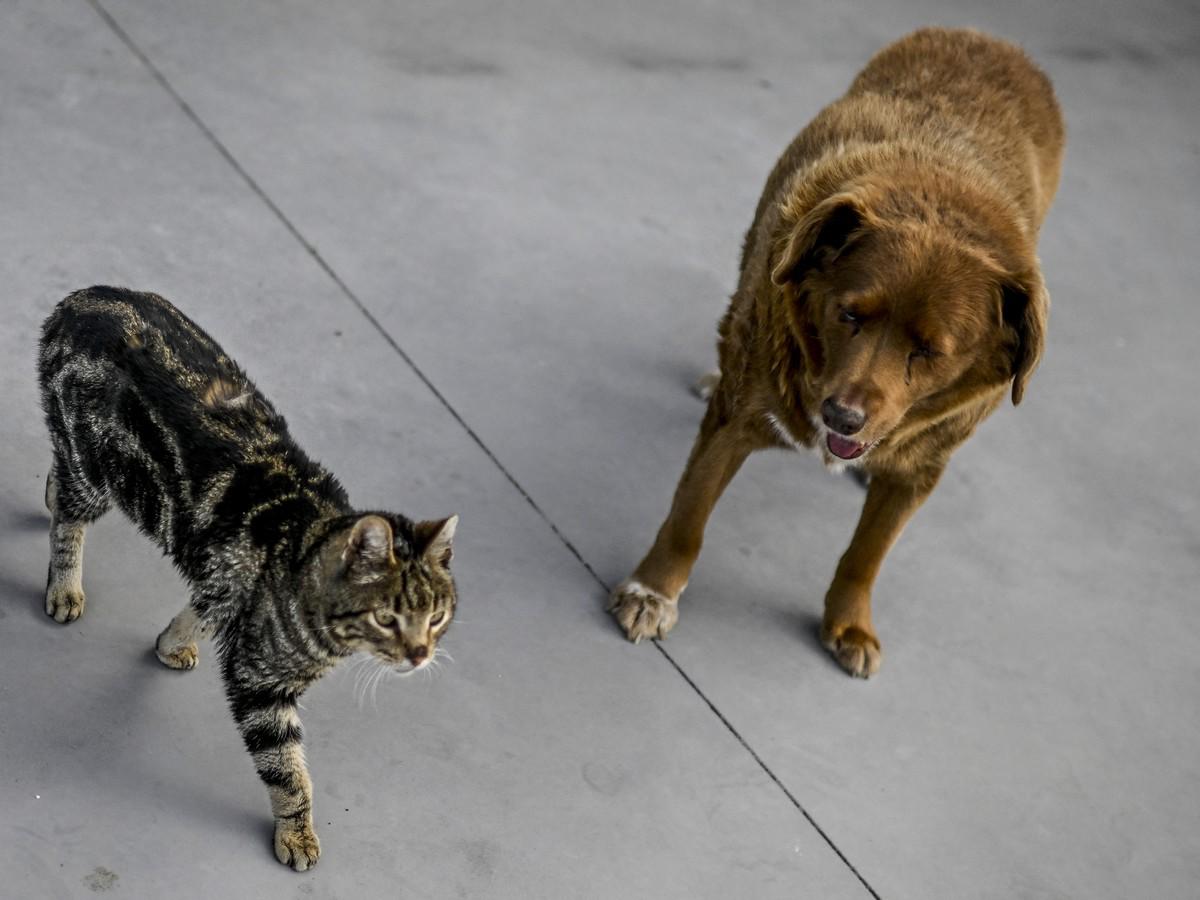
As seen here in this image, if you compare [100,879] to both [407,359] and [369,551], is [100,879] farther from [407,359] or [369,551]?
[407,359]

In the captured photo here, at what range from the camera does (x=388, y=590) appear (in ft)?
8.31

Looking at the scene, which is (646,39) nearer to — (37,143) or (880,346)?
(37,143)

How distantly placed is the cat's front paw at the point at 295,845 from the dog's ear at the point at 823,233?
1504 mm

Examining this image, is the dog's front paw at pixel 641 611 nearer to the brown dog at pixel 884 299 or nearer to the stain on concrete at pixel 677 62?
the brown dog at pixel 884 299

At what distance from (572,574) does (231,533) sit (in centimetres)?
111

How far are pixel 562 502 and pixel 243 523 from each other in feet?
4.00

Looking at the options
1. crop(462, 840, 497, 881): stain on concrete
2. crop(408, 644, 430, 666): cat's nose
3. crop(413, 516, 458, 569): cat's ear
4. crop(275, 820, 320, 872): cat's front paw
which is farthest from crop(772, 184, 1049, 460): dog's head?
crop(275, 820, 320, 872): cat's front paw

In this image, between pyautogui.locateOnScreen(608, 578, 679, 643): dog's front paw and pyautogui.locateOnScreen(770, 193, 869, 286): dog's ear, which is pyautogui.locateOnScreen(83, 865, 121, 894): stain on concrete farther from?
pyautogui.locateOnScreen(770, 193, 869, 286): dog's ear

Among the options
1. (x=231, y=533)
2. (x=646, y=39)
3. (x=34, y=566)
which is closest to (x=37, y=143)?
(x=34, y=566)

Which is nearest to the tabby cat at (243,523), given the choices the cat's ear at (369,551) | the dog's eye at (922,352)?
the cat's ear at (369,551)

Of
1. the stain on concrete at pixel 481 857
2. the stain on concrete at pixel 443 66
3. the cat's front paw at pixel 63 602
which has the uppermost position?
the stain on concrete at pixel 443 66

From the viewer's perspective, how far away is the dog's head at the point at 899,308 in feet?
9.29

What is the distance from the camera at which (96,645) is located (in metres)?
2.98

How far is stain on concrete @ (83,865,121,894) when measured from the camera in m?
2.54
